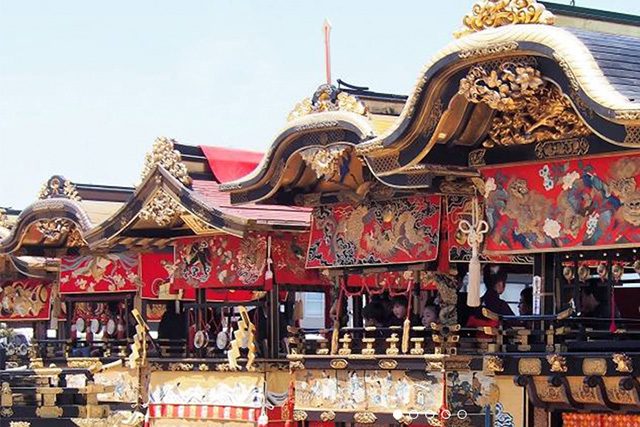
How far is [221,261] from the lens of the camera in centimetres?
2366

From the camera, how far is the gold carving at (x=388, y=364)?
20.0m

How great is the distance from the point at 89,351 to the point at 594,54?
13.8 m

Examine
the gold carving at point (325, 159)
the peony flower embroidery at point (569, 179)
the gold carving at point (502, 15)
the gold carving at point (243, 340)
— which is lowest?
the gold carving at point (243, 340)

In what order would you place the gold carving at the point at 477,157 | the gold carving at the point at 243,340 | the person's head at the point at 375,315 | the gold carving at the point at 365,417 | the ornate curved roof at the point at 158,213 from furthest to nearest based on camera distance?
1. the gold carving at the point at 243,340
2. the ornate curved roof at the point at 158,213
3. the person's head at the point at 375,315
4. the gold carving at the point at 365,417
5. the gold carving at the point at 477,157

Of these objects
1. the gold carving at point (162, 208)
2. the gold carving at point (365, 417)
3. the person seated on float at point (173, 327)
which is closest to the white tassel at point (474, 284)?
the gold carving at point (365, 417)

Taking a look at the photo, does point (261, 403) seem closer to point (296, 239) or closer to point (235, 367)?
point (235, 367)

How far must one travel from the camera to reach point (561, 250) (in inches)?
675

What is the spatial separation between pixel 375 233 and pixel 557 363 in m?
4.52

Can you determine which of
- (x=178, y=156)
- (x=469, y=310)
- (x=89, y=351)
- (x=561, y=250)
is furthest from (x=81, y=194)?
(x=561, y=250)

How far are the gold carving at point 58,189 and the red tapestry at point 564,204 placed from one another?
10.1 meters

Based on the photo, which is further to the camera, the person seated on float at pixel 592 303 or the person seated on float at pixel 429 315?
the person seated on float at pixel 429 315

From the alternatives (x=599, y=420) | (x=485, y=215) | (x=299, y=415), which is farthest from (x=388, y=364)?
(x=599, y=420)

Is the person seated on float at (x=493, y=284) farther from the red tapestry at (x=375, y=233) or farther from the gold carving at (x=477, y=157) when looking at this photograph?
the gold carving at (x=477, y=157)

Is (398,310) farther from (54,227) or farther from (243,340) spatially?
(54,227)
